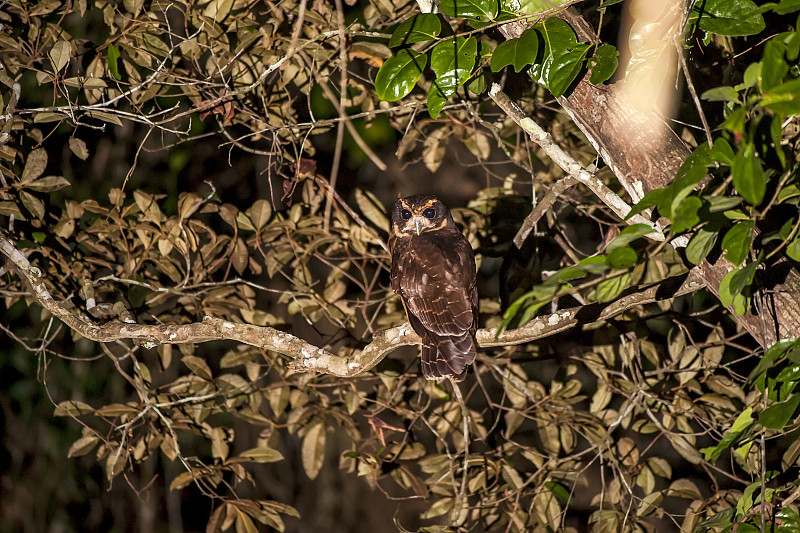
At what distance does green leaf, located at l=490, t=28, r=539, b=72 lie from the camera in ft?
5.44

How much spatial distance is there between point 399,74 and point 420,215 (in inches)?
50.2

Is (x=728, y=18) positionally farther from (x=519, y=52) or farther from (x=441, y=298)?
(x=441, y=298)

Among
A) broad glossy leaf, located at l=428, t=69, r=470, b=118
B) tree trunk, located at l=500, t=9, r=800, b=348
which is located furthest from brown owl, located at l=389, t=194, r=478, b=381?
broad glossy leaf, located at l=428, t=69, r=470, b=118

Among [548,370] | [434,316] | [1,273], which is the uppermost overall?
[434,316]

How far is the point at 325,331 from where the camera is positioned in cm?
338

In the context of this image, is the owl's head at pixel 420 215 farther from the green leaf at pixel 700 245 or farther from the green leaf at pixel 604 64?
the green leaf at pixel 700 245

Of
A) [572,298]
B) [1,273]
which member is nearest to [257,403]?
[1,273]

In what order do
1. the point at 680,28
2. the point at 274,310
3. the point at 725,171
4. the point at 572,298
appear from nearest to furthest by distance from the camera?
1. the point at 725,171
2. the point at 680,28
3. the point at 572,298
4. the point at 274,310

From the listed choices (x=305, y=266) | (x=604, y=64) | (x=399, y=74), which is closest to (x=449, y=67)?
(x=399, y=74)

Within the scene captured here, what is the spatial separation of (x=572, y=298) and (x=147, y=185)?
2083 millimetres

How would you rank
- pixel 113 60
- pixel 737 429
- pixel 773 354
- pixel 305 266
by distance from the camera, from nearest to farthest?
pixel 773 354, pixel 737 429, pixel 113 60, pixel 305 266

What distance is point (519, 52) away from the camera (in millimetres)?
1670

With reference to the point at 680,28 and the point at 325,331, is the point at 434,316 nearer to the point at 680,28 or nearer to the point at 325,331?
the point at 325,331

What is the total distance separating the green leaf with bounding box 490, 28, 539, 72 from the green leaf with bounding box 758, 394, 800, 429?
948 millimetres
